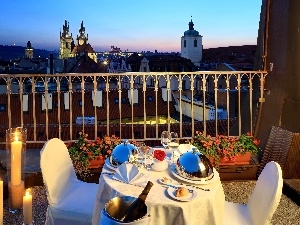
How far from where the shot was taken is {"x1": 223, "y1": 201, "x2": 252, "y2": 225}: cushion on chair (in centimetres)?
313

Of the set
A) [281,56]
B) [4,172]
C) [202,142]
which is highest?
[281,56]

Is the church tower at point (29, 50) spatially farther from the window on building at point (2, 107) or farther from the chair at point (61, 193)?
the chair at point (61, 193)

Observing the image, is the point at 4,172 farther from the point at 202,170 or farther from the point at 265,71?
the point at 265,71

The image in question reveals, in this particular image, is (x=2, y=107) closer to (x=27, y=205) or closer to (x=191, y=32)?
(x=27, y=205)

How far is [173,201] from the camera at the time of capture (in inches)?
104


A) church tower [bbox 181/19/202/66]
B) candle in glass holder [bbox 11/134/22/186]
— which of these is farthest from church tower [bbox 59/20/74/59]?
candle in glass holder [bbox 11/134/22/186]

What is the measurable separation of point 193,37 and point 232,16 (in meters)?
39.1

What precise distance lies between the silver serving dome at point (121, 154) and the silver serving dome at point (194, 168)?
440 mm

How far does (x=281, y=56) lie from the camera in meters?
5.65

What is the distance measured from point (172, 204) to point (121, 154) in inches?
32.0

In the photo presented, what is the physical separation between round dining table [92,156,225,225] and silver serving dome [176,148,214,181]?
46mm

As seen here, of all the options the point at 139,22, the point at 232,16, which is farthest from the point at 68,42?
the point at 232,16

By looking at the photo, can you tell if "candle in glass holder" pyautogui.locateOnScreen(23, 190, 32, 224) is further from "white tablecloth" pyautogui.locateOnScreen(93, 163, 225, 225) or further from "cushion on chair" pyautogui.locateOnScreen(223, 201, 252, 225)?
"cushion on chair" pyautogui.locateOnScreen(223, 201, 252, 225)

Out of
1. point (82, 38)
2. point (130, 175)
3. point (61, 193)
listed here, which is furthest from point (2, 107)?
point (82, 38)
